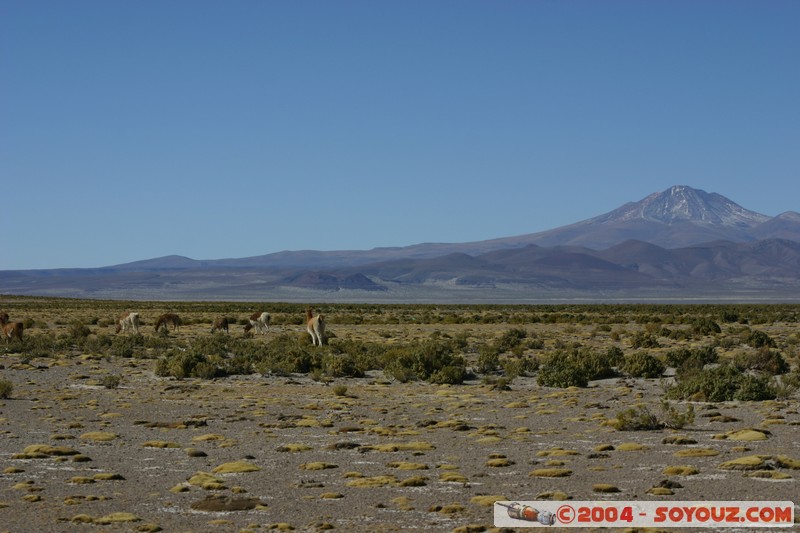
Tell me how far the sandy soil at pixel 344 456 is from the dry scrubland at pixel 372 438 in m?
0.04

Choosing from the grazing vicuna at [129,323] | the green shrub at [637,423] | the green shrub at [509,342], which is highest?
the grazing vicuna at [129,323]

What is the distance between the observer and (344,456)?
12648 mm

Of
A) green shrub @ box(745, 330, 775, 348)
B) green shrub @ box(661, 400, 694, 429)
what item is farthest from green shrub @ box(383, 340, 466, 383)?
green shrub @ box(745, 330, 775, 348)

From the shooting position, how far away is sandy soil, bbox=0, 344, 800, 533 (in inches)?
372

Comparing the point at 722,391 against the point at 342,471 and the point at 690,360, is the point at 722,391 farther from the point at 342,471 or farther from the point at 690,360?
the point at 342,471

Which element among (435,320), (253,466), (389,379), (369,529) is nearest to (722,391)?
(389,379)

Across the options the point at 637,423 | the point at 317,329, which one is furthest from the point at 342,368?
the point at 637,423

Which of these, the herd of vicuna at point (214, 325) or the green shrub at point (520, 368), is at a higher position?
the herd of vicuna at point (214, 325)

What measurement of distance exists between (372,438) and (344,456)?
58.6 inches

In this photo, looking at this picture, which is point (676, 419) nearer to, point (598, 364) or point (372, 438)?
point (372, 438)

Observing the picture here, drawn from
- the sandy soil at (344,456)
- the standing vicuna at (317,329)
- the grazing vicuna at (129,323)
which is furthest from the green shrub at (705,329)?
the grazing vicuna at (129,323)

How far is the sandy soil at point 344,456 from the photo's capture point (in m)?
9.45

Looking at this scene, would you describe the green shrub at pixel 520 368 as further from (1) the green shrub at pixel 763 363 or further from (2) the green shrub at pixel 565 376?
(1) the green shrub at pixel 763 363

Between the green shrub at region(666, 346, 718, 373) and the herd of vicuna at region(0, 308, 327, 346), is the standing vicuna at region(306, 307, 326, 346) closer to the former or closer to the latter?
the herd of vicuna at region(0, 308, 327, 346)
